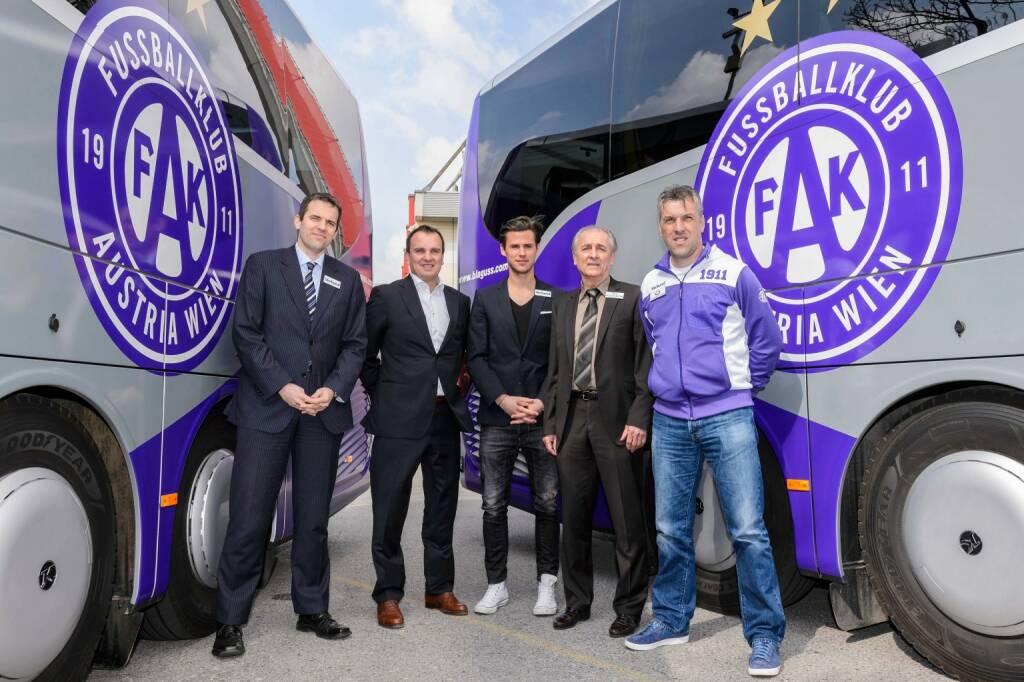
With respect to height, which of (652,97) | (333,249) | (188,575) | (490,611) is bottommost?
(490,611)

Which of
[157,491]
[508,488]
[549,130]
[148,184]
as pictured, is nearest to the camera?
[148,184]

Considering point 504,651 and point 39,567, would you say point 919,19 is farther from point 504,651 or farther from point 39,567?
point 39,567

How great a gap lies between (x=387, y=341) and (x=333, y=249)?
148 cm

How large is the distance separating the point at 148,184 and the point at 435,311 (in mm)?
1560

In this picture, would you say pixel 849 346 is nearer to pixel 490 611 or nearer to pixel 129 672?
pixel 490 611

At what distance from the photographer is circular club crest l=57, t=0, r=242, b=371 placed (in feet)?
8.60

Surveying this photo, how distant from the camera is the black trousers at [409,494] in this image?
12.9ft

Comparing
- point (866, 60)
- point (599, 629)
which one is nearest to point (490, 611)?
point (599, 629)

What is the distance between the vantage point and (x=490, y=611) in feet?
13.3

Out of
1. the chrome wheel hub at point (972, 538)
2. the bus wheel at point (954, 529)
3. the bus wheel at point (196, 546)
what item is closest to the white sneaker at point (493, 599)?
the bus wheel at point (196, 546)

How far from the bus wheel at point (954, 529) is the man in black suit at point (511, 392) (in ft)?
5.20

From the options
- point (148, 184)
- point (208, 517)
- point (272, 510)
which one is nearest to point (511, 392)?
point (272, 510)

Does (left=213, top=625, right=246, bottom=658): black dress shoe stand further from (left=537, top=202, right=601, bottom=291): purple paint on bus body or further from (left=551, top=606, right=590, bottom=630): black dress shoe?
(left=537, top=202, right=601, bottom=291): purple paint on bus body

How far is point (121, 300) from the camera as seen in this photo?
9.27 ft
